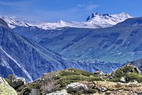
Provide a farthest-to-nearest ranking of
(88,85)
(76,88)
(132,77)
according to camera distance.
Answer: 1. (132,77)
2. (88,85)
3. (76,88)

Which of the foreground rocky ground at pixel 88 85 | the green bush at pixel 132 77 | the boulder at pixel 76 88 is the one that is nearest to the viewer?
the foreground rocky ground at pixel 88 85

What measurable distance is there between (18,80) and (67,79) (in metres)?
19.7

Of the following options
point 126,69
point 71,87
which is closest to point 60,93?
point 71,87

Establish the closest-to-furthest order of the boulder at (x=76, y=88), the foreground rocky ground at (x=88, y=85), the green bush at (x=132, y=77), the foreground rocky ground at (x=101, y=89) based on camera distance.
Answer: the foreground rocky ground at (x=101, y=89) → the foreground rocky ground at (x=88, y=85) → the boulder at (x=76, y=88) → the green bush at (x=132, y=77)

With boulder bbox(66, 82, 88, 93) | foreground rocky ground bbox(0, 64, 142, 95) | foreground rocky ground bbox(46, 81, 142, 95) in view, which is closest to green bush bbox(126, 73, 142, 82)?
foreground rocky ground bbox(0, 64, 142, 95)

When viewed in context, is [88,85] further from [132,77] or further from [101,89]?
[132,77]

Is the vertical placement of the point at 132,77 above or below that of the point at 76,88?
below

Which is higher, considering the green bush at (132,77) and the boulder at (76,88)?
the boulder at (76,88)

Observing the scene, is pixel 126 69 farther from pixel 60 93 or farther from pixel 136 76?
pixel 60 93

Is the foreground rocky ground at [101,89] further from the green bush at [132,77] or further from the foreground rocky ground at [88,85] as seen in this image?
the green bush at [132,77]

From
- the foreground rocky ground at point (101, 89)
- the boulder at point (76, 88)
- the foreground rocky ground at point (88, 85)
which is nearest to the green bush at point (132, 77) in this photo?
the foreground rocky ground at point (88, 85)

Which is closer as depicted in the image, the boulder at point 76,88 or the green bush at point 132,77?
the boulder at point 76,88

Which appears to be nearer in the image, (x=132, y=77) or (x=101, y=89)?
(x=101, y=89)

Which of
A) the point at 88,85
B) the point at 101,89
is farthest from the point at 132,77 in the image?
the point at 101,89
